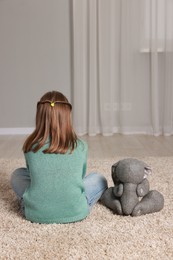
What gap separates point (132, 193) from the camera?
1273 millimetres

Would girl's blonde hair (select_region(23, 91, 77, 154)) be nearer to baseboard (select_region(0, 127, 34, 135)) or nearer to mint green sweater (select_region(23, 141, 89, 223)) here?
mint green sweater (select_region(23, 141, 89, 223))

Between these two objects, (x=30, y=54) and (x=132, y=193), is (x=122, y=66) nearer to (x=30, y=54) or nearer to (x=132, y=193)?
Result: (x=30, y=54)

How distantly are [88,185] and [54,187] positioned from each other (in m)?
0.21

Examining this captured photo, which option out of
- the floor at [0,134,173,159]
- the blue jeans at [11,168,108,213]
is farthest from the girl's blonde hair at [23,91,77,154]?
the floor at [0,134,173,159]

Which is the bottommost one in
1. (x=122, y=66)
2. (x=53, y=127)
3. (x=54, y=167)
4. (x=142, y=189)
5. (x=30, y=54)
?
(x=142, y=189)

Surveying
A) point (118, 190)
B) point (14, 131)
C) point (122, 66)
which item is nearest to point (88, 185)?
point (118, 190)

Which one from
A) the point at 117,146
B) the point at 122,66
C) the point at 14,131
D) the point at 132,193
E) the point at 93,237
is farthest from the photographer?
the point at 14,131

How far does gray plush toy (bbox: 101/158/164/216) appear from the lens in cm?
127

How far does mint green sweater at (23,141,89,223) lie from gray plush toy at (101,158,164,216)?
17 cm

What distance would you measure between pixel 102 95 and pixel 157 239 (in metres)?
2.26

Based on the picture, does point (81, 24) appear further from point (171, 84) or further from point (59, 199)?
point (59, 199)

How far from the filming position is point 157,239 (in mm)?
1084

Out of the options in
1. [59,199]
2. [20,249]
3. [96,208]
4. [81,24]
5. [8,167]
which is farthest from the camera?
[81,24]

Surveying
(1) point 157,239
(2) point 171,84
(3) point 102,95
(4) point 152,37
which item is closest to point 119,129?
(3) point 102,95
